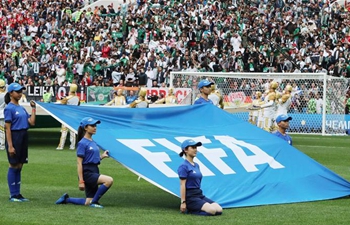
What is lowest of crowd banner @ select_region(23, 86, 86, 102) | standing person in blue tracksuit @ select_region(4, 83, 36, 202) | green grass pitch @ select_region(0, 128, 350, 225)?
green grass pitch @ select_region(0, 128, 350, 225)

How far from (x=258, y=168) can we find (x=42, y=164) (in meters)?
6.74

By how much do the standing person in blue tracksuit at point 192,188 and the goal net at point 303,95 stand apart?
715 inches

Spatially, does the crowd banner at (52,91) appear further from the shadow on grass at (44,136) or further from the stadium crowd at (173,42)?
the shadow on grass at (44,136)

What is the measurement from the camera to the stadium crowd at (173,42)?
1371 inches

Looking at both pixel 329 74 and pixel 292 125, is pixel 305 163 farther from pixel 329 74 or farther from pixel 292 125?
pixel 329 74

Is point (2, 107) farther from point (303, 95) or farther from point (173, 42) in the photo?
point (173, 42)

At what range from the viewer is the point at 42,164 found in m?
17.8

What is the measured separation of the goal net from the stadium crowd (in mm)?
265

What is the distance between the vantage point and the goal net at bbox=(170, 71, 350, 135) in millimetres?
29578

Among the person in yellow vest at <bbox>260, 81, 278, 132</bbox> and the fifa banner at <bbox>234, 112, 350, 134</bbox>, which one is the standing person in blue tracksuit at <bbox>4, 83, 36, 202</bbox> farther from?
the fifa banner at <bbox>234, 112, 350, 134</bbox>

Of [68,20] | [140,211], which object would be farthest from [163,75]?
[140,211]

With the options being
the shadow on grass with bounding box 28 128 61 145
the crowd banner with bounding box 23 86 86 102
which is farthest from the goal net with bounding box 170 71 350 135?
the shadow on grass with bounding box 28 128 61 145

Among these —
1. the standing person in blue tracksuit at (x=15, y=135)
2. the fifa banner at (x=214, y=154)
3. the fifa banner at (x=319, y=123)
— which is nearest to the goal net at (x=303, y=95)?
the fifa banner at (x=319, y=123)

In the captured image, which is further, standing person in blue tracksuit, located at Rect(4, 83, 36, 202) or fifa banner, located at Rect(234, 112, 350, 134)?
fifa banner, located at Rect(234, 112, 350, 134)
